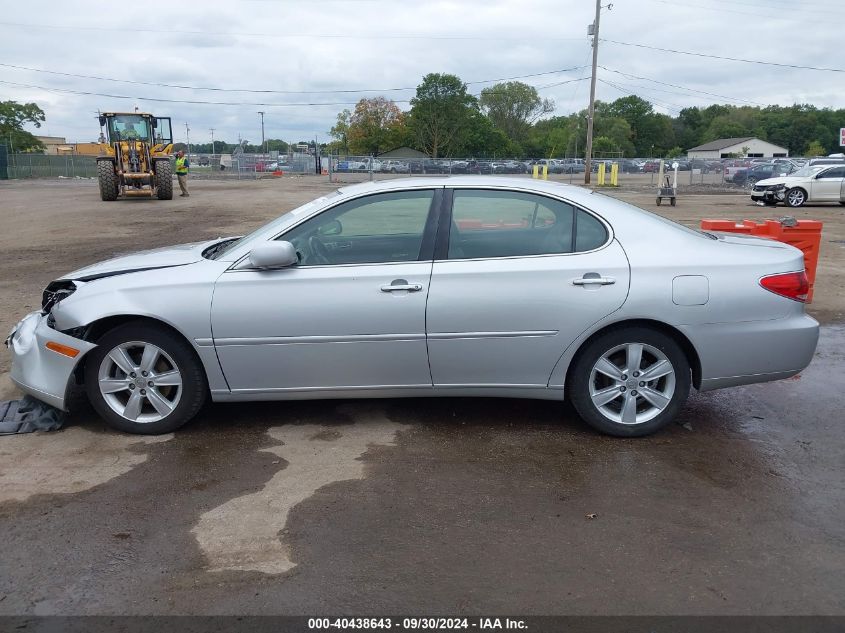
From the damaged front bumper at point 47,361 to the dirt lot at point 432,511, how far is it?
30 centimetres

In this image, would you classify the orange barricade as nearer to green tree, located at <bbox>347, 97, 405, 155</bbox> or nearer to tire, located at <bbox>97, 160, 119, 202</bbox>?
tire, located at <bbox>97, 160, 119, 202</bbox>

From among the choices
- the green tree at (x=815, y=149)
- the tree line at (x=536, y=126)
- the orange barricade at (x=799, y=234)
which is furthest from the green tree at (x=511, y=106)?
the orange barricade at (x=799, y=234)

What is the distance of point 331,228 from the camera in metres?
4.69

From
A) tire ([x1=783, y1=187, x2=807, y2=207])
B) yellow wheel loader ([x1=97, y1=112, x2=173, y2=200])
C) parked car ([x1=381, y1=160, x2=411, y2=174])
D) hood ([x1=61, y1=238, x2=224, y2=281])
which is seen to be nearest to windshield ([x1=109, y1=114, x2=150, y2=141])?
yellow wheel loader ([x1=97, y1=112, x2=173, y2=200])

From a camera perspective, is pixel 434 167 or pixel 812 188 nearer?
pixel 812 188

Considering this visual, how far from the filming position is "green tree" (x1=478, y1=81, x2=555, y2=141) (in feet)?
408

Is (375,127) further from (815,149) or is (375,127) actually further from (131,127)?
(131,127)

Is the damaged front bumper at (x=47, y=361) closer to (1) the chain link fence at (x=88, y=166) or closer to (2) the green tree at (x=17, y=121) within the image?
(1) the chain link fence at (x=88, y=166)

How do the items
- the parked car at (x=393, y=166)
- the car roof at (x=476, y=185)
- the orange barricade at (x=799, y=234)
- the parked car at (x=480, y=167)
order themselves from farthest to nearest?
1. the parked car at (x=393, y=166)
2. the parked car at (x=480, y=167)
3. the orange barricade at (x=799, y=234)
4. the car roof at (x=476, y=185)

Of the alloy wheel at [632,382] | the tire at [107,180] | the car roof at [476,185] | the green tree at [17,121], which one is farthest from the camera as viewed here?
the green tree at [17,121]

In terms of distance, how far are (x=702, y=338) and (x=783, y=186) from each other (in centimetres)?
2455

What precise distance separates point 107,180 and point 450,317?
25315mm

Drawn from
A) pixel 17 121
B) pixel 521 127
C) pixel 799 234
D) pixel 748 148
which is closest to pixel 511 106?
pixel 521 127

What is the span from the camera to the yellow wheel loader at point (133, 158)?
26766 millimetres
